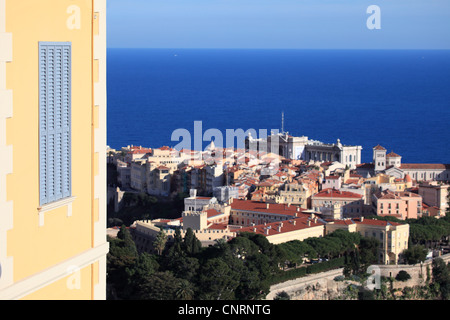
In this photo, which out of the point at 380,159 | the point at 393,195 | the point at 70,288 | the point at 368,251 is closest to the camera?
the point at 70,288

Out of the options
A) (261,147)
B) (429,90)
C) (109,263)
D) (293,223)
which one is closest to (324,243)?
(293,223)

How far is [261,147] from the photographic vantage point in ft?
90.6

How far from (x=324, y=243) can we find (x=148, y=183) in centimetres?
791

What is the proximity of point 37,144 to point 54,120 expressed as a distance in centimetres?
8

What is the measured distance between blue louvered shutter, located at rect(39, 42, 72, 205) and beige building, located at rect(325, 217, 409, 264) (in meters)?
13.9

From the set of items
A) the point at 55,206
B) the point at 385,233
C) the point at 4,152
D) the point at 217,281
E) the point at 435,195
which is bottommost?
the point at 217,281

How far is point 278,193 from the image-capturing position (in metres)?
19.5

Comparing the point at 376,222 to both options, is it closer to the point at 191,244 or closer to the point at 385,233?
the point at 385,233

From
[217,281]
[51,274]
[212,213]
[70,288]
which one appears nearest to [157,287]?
[217,281]

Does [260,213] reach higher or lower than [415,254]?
higher

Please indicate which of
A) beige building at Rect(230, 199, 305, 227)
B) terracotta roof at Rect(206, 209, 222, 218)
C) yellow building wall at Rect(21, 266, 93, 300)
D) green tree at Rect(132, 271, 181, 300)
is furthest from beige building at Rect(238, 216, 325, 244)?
yellow building wall at Rect(21, 266, 93, 300)

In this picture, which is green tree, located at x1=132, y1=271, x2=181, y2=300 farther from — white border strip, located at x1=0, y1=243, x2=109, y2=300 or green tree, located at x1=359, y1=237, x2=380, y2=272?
white border strip, located at x1=0, y1=243, x2=109, y2=300

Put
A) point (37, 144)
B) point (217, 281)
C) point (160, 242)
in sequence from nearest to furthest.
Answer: point (37, 144)
point (217, 281)
point (160, 242)

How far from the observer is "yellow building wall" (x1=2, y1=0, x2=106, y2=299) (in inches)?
83.3
